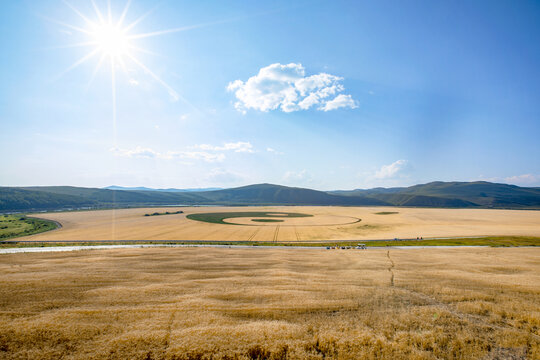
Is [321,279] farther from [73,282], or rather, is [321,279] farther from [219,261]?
[73,282]

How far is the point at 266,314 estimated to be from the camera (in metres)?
14.3

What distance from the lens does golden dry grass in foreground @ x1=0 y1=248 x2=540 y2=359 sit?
10.9 meters

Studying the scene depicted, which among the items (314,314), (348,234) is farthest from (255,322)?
(348,234)

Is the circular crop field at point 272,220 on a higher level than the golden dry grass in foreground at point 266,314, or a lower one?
lower

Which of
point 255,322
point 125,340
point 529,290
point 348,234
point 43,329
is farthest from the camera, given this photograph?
point 348,234

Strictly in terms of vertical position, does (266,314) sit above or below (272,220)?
above

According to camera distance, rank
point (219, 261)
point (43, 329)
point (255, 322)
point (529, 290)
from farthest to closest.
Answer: point (219, 261) → point (529, 290) → point (255, 322) → point (43, 329)

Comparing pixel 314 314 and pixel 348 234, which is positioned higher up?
pixel 314 314

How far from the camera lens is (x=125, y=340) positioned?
36.7 ft

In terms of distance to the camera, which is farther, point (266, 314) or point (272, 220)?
point (272, 220)

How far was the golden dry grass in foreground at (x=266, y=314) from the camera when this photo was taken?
10930 millimetres

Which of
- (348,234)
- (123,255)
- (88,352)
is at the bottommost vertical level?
(348,234)

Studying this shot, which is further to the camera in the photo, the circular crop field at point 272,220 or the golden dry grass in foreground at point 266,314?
the circular crop field at point 272,220

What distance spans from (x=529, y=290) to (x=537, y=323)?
22.5ft
